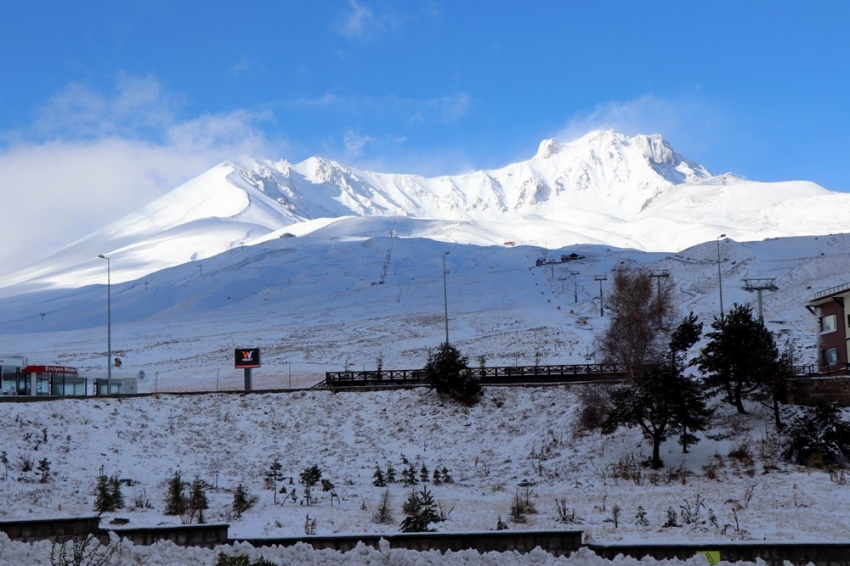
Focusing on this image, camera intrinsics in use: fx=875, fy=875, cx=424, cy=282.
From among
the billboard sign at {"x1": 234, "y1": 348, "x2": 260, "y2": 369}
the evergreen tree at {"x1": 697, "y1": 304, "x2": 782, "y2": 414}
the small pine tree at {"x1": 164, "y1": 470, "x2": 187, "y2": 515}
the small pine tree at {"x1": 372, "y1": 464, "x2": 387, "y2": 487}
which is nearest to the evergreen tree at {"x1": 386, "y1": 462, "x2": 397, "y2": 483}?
the small pine tree at {"x1": 372, "y1": 464, "x2": 387, "y2": 487}

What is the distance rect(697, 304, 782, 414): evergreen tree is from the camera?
107 feet

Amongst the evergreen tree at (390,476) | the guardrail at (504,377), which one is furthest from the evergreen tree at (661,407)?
the guardrail at (504,377)

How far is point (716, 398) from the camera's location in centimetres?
3612

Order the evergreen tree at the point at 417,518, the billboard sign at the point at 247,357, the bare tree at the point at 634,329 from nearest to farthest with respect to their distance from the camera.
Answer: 1. the evergreen tree at the point at 417,518
2. the bare tree at the point at 634,329
3. the billboard sign at the point at 247,357

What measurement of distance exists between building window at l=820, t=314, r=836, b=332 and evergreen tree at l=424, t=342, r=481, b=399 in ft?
63.9

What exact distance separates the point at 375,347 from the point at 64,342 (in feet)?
164

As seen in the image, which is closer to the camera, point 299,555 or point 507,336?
point 299,555

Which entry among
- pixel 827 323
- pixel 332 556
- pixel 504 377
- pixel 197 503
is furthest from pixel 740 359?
pixel 332 556

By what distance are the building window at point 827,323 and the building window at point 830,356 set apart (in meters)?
1.07

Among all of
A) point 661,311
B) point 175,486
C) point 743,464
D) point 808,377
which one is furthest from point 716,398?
point 175,486

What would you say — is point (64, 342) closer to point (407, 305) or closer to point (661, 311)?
point (407, 305)

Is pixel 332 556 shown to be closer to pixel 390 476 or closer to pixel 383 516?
pixel 383 516

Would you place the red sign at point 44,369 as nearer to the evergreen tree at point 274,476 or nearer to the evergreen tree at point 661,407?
the evergreen tree at point 274,476

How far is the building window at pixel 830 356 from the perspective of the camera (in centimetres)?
4478
